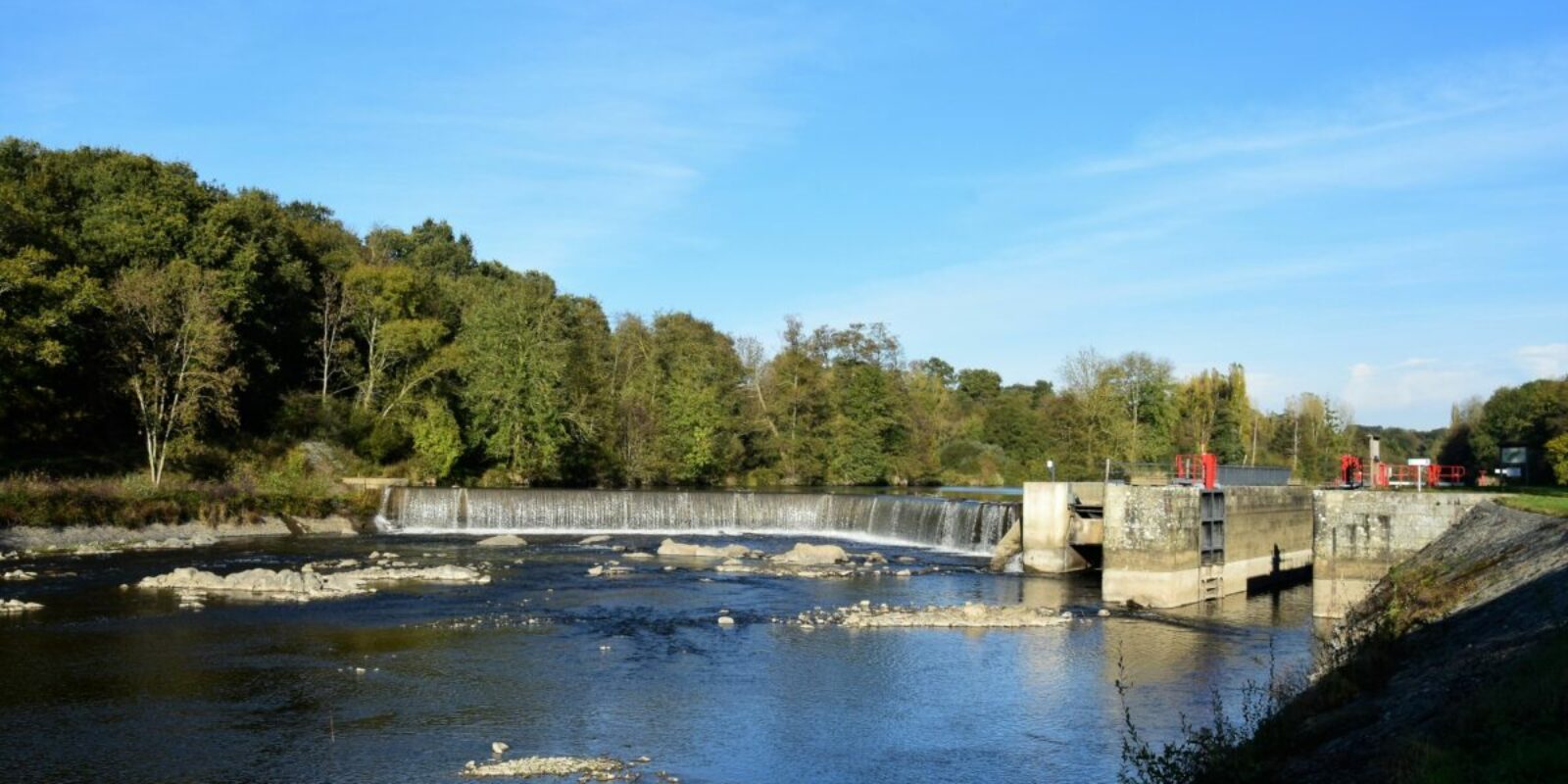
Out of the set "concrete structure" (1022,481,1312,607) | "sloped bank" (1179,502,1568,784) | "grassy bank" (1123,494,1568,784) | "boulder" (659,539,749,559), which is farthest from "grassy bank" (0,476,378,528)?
"sloped bank" (1179,502,1568,784)

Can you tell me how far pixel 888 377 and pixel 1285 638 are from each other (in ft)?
186

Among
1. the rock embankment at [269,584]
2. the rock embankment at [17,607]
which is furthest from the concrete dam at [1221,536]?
the rock embankment at [17,607]

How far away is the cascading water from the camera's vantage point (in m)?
46.4

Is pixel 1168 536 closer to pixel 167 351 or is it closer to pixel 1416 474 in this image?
pixel 1416 474

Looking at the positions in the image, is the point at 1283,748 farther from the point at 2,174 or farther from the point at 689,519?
the point at 2,174

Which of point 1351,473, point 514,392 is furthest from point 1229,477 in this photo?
point 514,392

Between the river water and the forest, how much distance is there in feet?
60.4

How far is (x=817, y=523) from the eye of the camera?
47.6 meters

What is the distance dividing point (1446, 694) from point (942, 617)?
14909mm

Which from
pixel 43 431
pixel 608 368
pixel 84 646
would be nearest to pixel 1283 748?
pixel 84 646

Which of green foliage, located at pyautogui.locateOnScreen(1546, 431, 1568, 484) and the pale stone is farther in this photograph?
the pale stone

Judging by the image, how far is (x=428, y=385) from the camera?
60.6m

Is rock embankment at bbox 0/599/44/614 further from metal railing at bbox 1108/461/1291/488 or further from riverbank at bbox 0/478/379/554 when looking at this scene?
metal railing at bbox 1108/461/1291/488

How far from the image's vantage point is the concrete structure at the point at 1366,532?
2514cm
